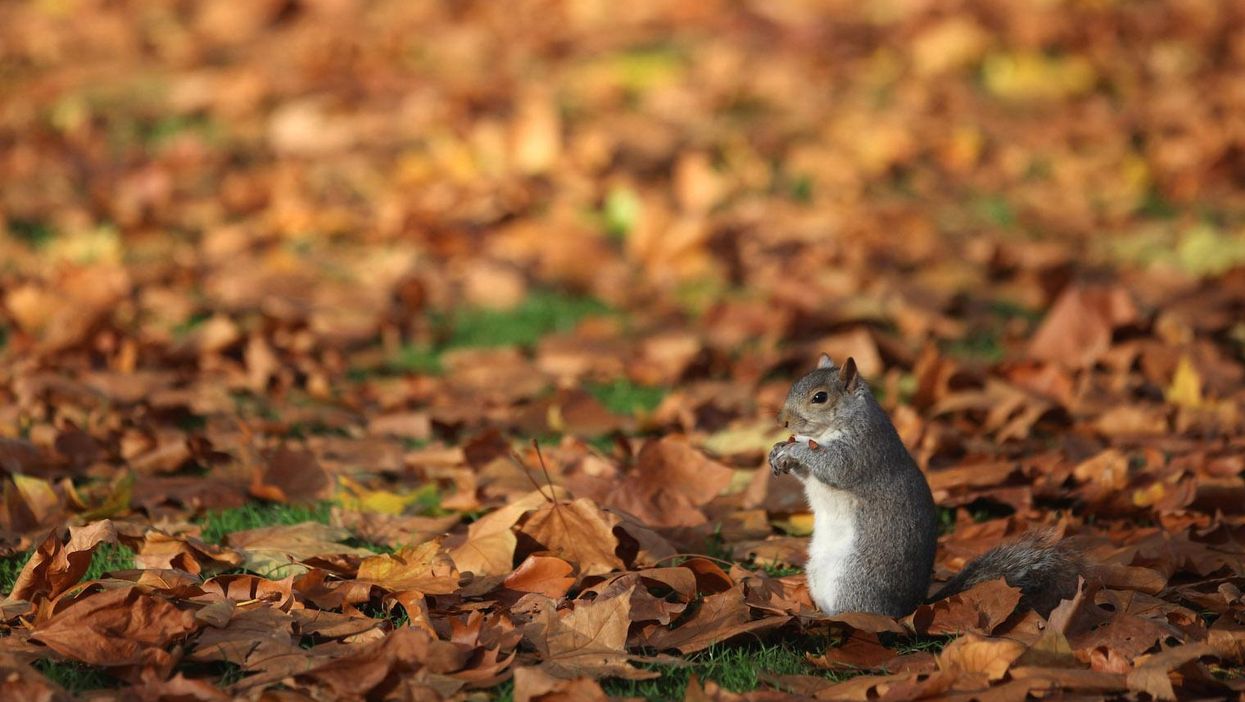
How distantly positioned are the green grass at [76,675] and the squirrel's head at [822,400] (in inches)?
64.6

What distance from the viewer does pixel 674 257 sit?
23.4 ft

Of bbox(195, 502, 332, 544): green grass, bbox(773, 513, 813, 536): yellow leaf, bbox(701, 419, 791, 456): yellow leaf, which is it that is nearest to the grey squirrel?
bbox(773, 513, 813, 536): yellow leaf

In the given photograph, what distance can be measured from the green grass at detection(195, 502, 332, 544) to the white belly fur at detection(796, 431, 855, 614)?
137 cm

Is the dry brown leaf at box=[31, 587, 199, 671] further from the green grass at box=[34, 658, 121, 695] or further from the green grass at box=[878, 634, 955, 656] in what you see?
the green grass at box=[878, 634, 955, 656]

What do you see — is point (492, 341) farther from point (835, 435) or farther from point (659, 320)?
point (835, 435)

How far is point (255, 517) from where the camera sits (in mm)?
4012

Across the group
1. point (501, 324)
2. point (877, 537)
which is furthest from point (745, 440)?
point (501, 324)

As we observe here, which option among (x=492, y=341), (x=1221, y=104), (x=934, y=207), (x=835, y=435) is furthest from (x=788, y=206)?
(x=835, y=435)

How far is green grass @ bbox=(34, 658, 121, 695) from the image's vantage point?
2930 millimetres

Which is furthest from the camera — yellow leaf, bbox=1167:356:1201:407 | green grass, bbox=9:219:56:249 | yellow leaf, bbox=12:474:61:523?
green grass, bbox=9:219:56:249

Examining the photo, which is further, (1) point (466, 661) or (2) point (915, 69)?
(2) point (915, 69)

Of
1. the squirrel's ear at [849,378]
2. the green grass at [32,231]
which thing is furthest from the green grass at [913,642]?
the green grass at [32,231]

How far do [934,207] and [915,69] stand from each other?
5.81 ft

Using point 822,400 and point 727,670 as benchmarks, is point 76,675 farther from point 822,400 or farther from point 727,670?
point 822,400
